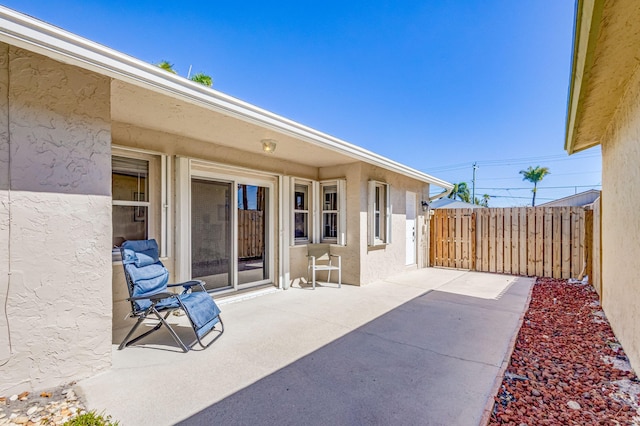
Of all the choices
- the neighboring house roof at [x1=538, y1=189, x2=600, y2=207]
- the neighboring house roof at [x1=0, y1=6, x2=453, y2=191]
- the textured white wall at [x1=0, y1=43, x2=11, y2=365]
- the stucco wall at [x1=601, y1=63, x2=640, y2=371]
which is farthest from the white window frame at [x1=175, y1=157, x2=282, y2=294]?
the neighboring house roof at [x1=538, y1=189, x2=600, y2=207]

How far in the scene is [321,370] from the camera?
2.84 meters

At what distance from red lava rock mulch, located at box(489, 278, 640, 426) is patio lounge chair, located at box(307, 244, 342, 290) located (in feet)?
11.7

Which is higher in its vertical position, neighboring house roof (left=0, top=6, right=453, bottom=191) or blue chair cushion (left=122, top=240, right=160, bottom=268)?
neighboring house roof (left=0, top=6, right=453, bottom=191)

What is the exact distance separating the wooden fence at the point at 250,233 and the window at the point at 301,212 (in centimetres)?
91

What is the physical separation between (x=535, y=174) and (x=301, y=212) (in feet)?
130

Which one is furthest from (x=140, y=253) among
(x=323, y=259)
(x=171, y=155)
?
(x=323, y=259)

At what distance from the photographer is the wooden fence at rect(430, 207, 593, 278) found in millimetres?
7449

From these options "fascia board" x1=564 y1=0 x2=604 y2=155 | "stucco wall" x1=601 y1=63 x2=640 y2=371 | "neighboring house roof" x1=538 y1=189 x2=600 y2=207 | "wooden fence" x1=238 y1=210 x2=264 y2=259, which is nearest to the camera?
"fascia board" x1=564 y1=0 x2=604 y2=155

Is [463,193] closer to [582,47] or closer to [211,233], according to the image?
[211,233]

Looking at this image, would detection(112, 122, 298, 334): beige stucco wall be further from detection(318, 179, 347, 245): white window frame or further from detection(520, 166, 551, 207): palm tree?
detection(520, 166, 551, 207): palm tree

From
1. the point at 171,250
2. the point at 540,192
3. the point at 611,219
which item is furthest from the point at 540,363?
the point at 540,192

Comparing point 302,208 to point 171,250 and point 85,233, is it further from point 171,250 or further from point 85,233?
point 85,233

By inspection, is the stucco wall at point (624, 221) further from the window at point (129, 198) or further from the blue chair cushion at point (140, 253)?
the window at point (129, 198)

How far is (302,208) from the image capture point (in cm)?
695
